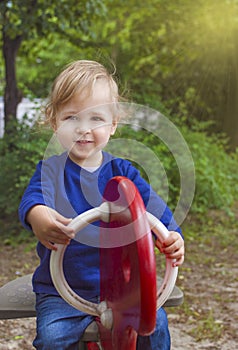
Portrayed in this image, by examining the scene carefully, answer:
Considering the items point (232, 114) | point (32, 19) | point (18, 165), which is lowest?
point (232, 114)

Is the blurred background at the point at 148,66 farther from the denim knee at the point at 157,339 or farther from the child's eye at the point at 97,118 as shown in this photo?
the denim knee at the point at 157,339

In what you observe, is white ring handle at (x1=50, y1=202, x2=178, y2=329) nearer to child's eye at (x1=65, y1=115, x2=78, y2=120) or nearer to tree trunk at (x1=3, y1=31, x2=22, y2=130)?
child's eye at (x1=65, y1=115, x2=78, y2=120)

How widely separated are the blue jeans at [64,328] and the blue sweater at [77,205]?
6 cm

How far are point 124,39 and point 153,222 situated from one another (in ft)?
23.0

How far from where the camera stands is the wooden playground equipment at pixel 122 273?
1.71 m

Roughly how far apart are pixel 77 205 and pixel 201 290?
2473mm

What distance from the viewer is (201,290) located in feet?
14.6

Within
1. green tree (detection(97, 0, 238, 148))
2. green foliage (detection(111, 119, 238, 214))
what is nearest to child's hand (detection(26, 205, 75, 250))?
green foliage (detection(111, 119, 238, 214))

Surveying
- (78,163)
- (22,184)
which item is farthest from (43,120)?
(22,184)

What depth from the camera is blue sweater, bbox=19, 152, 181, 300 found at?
2203 millimetres

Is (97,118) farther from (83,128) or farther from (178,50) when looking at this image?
(178,50)

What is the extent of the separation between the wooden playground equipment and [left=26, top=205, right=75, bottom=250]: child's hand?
1.3 inches

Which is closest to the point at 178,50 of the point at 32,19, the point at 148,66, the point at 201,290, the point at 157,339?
the point at 148,66

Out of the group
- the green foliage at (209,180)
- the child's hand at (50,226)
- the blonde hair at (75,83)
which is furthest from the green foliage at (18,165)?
the child's hand at (50,226)
